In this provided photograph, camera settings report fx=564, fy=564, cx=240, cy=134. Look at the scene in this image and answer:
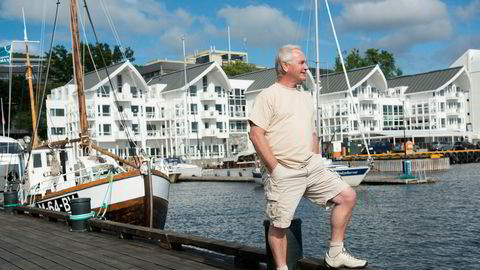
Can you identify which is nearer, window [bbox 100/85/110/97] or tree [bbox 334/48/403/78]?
window [bbox 100/85/110/97]

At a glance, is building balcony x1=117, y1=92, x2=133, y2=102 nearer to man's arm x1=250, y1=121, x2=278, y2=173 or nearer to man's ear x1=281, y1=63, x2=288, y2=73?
man's ear x1=281, y1=63, x2=288, y2=73

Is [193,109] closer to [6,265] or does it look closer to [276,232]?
[6,265]

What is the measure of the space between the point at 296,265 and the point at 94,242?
5.36 m

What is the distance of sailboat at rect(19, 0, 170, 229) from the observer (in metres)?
16.1

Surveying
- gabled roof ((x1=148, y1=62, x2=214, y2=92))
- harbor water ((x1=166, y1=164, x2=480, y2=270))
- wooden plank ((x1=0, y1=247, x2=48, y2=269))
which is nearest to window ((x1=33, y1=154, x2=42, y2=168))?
harbor water ((x1=166, y1=164, x2=480, y2=270))

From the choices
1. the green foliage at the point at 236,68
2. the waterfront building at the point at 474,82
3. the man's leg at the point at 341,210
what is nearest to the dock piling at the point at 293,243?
the man's leg at the point at 341,210

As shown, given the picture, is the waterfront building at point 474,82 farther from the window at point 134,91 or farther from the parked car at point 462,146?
the window at point 134,91

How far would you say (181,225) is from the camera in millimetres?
22547

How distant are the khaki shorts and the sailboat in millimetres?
10216

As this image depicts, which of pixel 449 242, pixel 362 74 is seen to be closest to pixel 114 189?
pixel 449 242

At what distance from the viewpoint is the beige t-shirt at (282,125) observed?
17.5 feet

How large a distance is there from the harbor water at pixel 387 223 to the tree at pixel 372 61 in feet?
267

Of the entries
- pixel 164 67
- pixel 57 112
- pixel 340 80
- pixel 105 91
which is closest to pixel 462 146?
pixel 340 80

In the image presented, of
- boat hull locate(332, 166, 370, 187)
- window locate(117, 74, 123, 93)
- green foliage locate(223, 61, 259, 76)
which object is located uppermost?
green foliage locate(223, 61, 259, 76)
